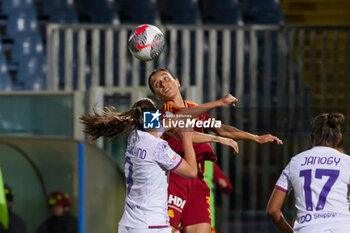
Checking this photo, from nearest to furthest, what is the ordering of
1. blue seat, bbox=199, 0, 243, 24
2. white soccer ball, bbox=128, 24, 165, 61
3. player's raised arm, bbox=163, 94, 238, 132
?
player's raised arm, bbox=163, 94, 238, 132 → white soccer ball, bbox=128, 24, 165, 61 → blue seat, bbox=199, 0, 243, 24

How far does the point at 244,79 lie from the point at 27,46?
380 centimetres

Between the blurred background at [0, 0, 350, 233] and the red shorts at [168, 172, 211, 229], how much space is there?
2.17 meters

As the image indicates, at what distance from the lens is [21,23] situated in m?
12.0

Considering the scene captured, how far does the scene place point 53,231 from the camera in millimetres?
6516

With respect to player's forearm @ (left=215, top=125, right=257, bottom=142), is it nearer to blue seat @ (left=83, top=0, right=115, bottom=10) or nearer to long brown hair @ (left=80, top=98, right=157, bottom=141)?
long brown hair @ (left=80, top=98, right=157, bottom=141)

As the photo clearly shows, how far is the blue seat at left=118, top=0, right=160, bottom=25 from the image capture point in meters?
12.0

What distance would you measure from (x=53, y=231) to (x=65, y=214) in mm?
188

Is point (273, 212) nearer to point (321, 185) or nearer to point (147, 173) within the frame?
point (321, 185)

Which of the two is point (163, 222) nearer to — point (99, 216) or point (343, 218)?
point (343, 218)

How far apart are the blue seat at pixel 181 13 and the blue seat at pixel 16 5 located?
88.5 inches

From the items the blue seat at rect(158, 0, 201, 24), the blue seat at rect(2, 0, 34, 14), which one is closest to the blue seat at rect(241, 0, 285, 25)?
the blue seat at rect(158, 0, 201, 24)

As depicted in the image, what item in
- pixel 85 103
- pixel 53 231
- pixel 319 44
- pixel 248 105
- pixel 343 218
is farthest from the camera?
pixel 319 44

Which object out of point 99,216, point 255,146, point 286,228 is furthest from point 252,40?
point 286,228

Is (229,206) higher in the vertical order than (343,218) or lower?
lower
